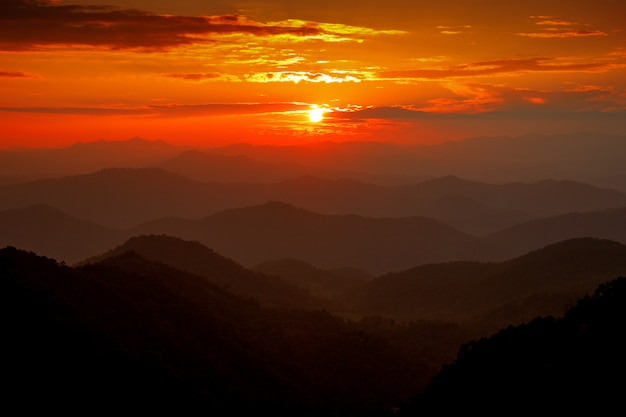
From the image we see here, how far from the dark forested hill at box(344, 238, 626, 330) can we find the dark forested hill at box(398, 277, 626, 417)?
40.0 meters

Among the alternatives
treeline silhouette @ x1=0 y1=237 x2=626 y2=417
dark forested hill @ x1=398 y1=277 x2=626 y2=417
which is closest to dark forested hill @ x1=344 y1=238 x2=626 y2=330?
treeline silhouette @ x1=0 y1=237 x2=626 y2=417

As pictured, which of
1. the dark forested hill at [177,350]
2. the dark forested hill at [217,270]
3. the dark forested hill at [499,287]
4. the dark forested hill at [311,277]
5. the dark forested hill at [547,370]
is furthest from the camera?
the dark forested hill at [311,277]

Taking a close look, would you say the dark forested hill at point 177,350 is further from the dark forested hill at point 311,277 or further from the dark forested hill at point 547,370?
the dark forested hill at point 311,277

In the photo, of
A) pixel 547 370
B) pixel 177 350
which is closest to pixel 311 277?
pixel 177 350

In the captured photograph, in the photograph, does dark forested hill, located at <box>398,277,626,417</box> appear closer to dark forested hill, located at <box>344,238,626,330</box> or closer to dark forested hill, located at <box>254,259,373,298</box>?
dark forested hill, located at <box>344,238,626,330</box>

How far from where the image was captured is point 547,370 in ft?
73.7

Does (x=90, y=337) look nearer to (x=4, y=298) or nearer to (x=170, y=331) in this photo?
(x=4, y=298)

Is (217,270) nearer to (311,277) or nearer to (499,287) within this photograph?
(311,277)

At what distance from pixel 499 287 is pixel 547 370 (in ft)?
221

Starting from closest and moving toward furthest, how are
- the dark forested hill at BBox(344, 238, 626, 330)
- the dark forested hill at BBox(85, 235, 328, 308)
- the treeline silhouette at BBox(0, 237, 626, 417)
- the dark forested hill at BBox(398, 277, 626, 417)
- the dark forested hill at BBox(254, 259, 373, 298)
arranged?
the dark forested hill at BBox(398, 277, 626, 417), the treeline silhouette at BBox(0, 237, 626, 417), the dark forested hill at BBox(344, 238, 626, 330), the dark forested hill at BBox(85, 235, 328, 308), the dark forested hill at BBox(254, 259, 373, 298)

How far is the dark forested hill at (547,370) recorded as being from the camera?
19.9 metres

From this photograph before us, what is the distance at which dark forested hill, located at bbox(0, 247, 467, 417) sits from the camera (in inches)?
1237

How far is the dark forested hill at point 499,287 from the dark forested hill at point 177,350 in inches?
531

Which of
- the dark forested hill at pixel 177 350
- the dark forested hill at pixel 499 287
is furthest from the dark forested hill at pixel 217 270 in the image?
the dark forested hill at pixel 177 350
